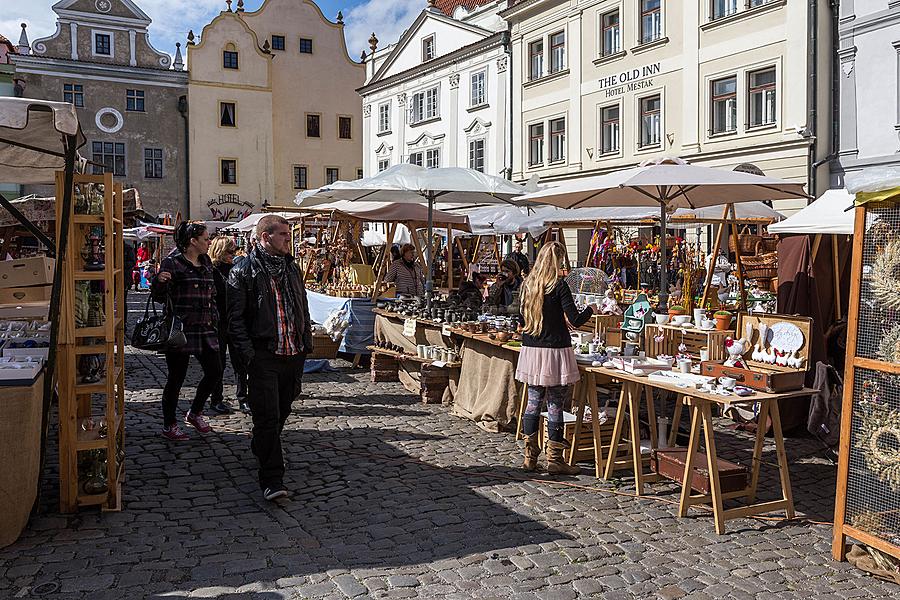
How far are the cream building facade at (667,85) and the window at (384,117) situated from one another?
8.62 m

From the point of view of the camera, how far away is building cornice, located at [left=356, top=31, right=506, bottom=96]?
2795 cm

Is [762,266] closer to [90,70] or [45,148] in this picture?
[45,148]

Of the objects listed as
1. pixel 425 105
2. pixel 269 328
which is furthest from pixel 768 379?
pixel 425 105

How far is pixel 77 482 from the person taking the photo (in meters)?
5.37

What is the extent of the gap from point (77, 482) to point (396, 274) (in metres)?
7.45

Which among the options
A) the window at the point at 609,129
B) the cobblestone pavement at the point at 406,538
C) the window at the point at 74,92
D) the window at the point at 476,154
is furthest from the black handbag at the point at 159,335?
the window at the point at 74,92

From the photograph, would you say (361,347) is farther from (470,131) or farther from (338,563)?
(470,131)

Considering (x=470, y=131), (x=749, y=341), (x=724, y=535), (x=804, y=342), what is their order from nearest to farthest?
(x=724, y=535) < (x=804, y=342) < (x=749, y=341) < (x=470, y=131)

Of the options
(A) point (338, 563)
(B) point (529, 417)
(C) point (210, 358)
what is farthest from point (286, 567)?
(C) point (210, 358)

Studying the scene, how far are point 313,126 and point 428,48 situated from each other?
35.5ft

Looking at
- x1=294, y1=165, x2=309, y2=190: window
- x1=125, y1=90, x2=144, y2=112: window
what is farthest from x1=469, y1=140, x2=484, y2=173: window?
x1=125, y1=90, x2=144, y2=112: window

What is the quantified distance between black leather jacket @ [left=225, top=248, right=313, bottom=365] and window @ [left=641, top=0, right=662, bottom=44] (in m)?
19.1

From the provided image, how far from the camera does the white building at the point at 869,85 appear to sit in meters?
17.2

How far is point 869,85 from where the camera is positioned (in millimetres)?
17625
